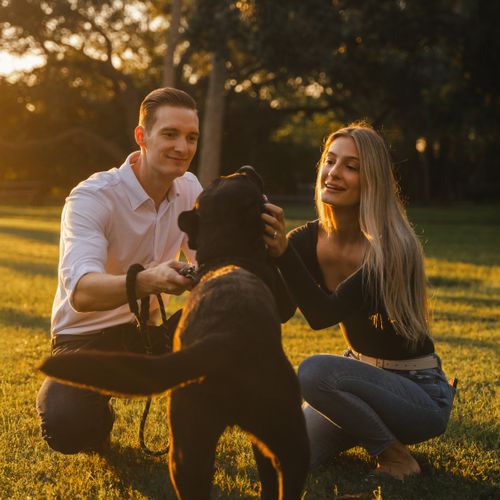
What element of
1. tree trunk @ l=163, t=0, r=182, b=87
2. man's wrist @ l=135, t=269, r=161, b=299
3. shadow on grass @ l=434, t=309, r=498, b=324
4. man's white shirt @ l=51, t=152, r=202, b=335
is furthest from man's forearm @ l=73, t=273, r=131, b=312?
tree trunk @ l=163, t=0, r=182, b=87

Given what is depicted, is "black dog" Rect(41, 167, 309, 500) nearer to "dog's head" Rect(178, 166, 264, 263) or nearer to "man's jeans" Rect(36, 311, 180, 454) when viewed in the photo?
"dog's head" Rect(178, 166, 264, 263)

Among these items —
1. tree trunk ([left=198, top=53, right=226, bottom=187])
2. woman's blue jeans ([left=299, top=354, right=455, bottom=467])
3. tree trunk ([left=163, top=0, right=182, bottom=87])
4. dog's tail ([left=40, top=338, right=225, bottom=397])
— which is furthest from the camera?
tree trunk ([left=198, top=53, right=226, bottom=187])

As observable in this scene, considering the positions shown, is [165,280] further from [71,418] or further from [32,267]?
[32,267]

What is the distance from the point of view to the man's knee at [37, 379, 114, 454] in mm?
3383

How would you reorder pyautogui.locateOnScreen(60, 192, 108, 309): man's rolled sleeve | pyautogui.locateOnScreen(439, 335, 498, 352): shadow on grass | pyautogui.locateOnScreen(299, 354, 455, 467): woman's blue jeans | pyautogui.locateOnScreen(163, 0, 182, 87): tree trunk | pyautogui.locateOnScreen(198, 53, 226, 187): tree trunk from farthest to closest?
pyautogui.locateOnScreen(198, 53, 226, 187): tree trunk, pyautogui.locateOnScreen(163, 0, 182, 87): tree trunk, pyautogui.locateOnScreen(439, 335, 498, 352): shadow on grass, pyautogui.locateOnScreen(299, 354, 455, 467): woman's blue jeans, pyautogui.locateOnScreen(60, 192, 108, 309): man's rolled sleeve

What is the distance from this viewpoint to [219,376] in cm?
210

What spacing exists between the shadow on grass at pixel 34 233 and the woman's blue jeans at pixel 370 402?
42.9ft

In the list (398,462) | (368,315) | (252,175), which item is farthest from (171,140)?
(398,462)

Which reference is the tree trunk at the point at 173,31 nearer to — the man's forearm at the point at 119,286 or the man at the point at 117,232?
the man at the point at 117,232

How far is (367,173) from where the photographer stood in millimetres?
3430

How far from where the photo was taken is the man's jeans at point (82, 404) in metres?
3.39

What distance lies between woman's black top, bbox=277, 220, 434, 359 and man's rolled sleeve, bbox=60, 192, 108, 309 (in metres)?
0.86

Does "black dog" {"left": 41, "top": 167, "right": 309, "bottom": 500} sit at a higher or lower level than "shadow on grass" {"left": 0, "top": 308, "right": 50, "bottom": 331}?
higher

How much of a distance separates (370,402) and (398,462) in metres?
0.34
